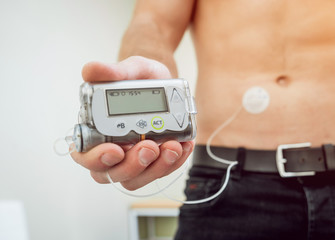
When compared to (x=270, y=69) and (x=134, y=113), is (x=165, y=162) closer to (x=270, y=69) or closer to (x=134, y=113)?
(x=134, y=113)

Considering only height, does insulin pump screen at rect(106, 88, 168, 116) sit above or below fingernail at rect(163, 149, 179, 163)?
above

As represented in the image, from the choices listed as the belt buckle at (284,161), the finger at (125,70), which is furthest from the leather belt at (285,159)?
the finger at (125,70)

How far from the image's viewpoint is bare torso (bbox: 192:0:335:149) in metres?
0.69

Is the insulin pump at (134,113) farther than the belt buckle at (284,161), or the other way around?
the belt buckle at (284,161)

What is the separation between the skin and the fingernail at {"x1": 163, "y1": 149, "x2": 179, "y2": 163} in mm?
272

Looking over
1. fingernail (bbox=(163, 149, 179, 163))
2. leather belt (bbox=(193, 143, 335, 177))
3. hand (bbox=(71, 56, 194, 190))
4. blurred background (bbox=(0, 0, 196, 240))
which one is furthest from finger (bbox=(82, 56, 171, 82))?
blurred background (bbox=(0, 0, 196, 240))

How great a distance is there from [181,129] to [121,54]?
11.3 inches

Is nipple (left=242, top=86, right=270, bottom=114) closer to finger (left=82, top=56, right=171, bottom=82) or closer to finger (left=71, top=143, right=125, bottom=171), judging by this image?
finger (left=82, top=56, right=171, bottom=82)

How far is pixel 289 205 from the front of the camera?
2.13ft

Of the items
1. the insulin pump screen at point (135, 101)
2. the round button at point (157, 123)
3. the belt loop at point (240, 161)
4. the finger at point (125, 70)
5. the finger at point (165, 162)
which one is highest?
the finger at point (125, 70)

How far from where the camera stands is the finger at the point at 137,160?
38cm

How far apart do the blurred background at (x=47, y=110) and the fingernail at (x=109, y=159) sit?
1.89 feet

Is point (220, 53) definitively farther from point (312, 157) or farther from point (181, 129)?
point (181, 129)

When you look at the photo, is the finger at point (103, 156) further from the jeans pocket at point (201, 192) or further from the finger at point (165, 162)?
the jeans pocket at point (201, 192)
